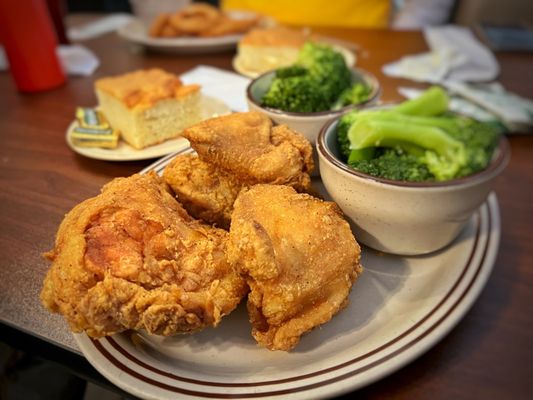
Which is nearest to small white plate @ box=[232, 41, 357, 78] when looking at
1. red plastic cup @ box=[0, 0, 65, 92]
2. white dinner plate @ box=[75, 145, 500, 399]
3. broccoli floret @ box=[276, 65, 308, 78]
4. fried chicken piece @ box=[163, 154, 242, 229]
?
broccoli floret @ box=[276, 65, 308, 78]

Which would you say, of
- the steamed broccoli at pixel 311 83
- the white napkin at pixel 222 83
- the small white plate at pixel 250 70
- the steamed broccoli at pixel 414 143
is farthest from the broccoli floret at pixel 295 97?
the small white plate at pixel 250 70

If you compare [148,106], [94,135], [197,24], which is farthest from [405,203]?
[197,24]

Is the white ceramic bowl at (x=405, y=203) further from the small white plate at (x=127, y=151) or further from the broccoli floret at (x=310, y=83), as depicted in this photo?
the small white plate at (x=127, y=151)

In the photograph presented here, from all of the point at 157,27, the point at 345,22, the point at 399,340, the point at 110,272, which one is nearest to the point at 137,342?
the point at 110,272

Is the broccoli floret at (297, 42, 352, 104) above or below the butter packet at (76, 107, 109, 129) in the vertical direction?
above

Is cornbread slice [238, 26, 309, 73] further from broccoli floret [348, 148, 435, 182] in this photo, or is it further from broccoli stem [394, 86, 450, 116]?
broccoli floret [348, 148, 435, 182]
